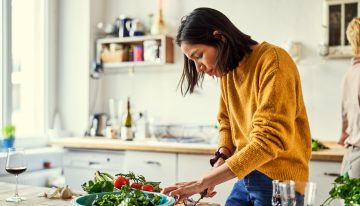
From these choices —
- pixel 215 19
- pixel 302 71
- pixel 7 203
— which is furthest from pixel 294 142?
pixel 302 71

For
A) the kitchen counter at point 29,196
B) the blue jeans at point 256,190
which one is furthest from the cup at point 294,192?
the kitchen counter at point 29,196

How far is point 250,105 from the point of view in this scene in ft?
4.95

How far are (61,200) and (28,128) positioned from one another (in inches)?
85.1

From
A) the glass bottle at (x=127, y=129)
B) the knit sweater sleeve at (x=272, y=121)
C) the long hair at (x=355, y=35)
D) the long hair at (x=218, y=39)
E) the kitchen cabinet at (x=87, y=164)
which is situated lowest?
the kitchen cabinet at (x=87, y=164)

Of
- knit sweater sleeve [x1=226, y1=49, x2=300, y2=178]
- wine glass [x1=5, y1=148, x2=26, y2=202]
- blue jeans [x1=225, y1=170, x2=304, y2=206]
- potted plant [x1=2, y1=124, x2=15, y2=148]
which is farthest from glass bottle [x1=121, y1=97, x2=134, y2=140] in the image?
knit sweater sleeve [x1=226, y1=49, x2=300, y2=178]

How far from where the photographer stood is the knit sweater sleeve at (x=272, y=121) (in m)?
1.34

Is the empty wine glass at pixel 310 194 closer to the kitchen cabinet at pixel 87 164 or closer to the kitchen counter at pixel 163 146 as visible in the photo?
the kitchen counter at pixel 163 146

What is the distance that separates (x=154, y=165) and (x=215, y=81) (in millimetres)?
915

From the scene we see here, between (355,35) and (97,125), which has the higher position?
(355,35)

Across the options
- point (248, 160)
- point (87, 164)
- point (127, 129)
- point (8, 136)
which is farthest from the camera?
point (127, 129)

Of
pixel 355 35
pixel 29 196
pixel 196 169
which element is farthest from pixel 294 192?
pixel 196 169

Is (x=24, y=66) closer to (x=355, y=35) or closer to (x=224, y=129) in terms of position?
Result: (x=224, y=129)

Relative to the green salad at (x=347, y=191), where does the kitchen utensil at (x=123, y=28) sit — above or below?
above

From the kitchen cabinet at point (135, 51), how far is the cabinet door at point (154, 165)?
2.80 ft
